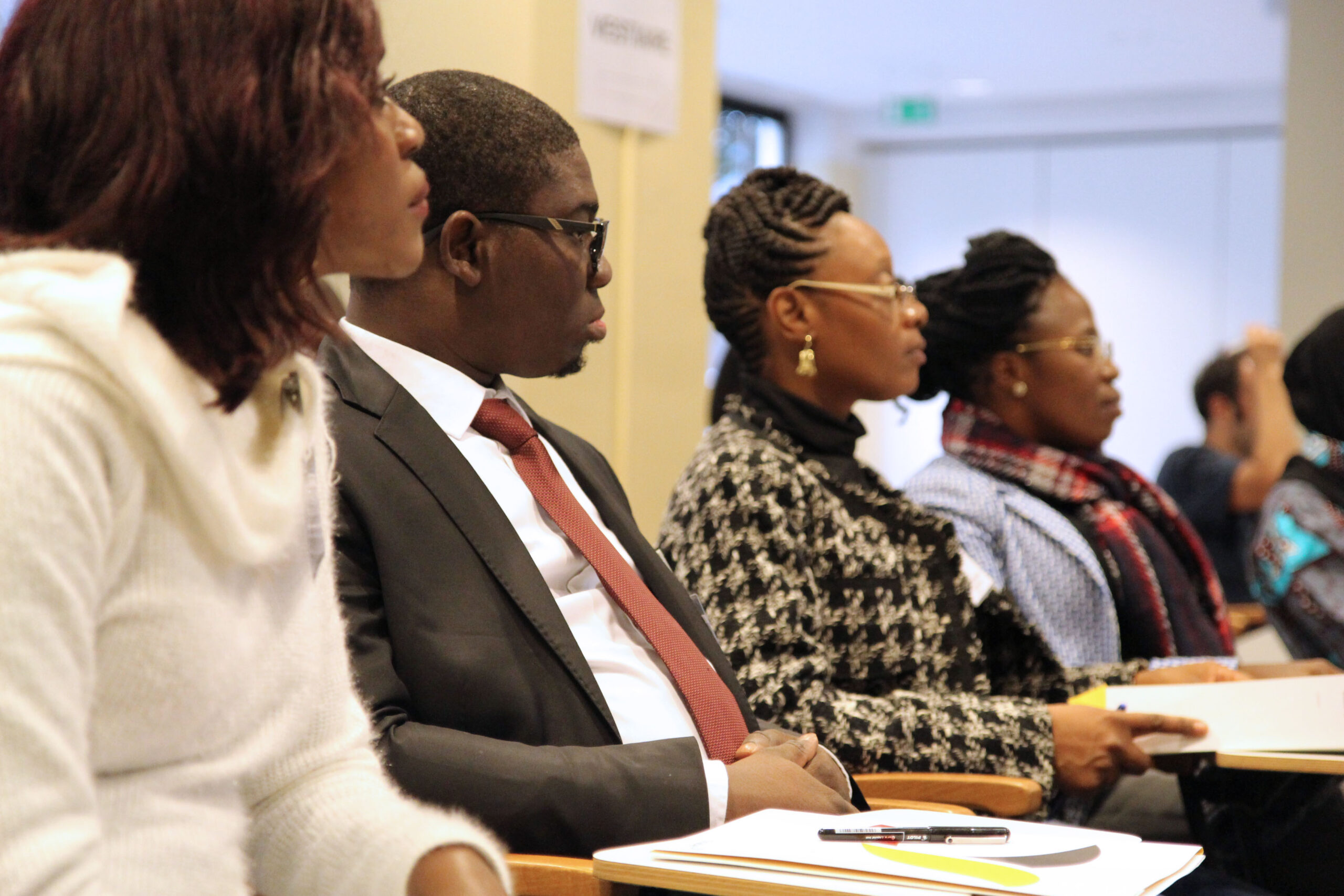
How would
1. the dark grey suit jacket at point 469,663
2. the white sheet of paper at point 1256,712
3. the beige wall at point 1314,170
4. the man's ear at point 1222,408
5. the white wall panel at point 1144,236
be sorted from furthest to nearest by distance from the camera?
the white wall panel at point 1144,236 < the beige wall at point 1314,170 < the man's ear at point 1222,408 < the white sheet of paper at point 1256,712 < the dark grey suit jacket at point 469,663

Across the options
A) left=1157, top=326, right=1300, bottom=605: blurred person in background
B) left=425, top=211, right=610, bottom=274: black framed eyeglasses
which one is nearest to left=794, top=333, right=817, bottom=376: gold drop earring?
left=425, top=211, right=610, bottom=274: black framed eyeglasses

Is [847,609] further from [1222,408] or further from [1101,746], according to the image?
[1222,408]

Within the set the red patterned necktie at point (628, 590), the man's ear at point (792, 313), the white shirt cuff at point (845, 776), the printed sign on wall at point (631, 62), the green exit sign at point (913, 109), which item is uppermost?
the green exit sign at point (913, 109)

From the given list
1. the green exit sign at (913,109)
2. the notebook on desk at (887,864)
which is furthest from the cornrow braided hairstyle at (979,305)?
the green exit sign at (913,109)

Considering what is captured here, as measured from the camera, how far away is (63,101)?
880 millimetres

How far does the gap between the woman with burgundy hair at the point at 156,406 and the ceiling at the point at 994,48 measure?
6218 millimetres

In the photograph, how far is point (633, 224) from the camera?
2.87 m

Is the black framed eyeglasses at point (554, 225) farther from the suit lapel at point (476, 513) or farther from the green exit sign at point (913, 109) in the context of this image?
the green exit sign at point (913, 109)

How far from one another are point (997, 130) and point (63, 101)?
914 cm

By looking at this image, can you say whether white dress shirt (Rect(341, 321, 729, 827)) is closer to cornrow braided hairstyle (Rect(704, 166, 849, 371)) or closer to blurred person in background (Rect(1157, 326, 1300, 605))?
cornrow braided hairstyle (Rect(704, 166, 849, 371))

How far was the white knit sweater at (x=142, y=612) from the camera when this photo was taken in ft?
2.63

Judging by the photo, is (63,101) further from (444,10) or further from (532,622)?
(444,10)

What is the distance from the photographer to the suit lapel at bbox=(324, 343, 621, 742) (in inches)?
59.2

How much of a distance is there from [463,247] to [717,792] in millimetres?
731
